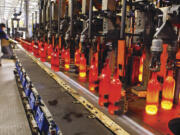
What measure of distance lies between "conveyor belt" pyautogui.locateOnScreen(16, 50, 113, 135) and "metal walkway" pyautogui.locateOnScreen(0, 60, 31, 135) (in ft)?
3.14

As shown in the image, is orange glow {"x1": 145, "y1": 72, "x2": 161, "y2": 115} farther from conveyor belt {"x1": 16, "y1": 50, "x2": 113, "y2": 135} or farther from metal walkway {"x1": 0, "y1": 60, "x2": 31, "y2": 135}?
metal walkway {"x1": 0, "y1": 60, "x2": 31, "y2": 135}

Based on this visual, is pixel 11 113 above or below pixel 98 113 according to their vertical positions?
below

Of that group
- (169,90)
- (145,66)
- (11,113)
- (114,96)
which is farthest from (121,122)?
(11,113)

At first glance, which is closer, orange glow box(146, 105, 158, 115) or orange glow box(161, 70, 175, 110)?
orange glow box(146, 105, 158, 115)

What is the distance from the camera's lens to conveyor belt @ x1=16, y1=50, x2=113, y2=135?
116 cm

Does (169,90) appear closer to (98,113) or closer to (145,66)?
(145,66)

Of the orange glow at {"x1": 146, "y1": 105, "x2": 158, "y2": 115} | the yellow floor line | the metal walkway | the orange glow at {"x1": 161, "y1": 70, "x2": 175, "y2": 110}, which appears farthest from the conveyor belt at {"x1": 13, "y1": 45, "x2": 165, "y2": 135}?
the metal walkway

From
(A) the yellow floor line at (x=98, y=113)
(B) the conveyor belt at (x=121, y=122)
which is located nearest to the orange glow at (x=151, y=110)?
(B) the conveyor belt at (x=121, y=122)

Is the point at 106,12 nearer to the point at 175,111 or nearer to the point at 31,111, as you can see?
the point at 175,111

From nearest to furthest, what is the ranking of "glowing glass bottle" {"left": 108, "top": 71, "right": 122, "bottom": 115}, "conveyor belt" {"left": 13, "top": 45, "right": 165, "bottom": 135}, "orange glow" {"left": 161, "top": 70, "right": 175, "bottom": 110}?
"conveyor belt" {"left": 13, "top": 45, "right": 165, "bottom": 135} < "glowing glass bottle" {"left": 108, "top": 71, "right": 122, "bottom": 115} < "orange glow" {"left": 161, "top": 70, "right": 175, "bottom": 110}

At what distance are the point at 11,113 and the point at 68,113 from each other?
2.13 m

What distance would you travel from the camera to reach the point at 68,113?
1383mm

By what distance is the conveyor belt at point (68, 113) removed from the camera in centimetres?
116

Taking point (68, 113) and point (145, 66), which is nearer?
point (68, 113)
